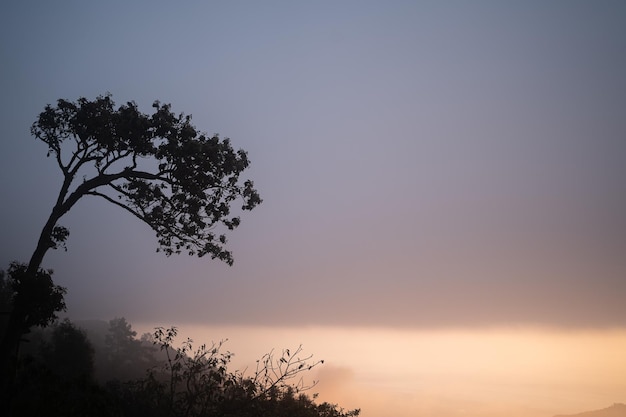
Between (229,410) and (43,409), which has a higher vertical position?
(43,409)

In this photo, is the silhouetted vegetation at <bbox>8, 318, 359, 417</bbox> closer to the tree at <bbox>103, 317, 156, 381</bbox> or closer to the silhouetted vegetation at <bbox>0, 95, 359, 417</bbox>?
the silhouetted vegetation at <bbox>0, 95, 359, 417</bbox>

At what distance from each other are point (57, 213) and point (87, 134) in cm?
497

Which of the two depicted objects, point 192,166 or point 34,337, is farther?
point 34,337

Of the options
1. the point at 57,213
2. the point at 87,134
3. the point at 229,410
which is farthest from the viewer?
the point at 87,134

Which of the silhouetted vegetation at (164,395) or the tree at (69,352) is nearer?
the silhouetted vegetation at (164,395)

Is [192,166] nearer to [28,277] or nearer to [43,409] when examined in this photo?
[28,277]

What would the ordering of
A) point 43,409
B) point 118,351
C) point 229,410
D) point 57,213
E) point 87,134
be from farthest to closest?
point 118,351
point 87,134
point 57,213
point 229,410
point 43,409

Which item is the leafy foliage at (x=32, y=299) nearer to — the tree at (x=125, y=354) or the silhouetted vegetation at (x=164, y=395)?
the silhouetted vegetation at (x=164, y=395)

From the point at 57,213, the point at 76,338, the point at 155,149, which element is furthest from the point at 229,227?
the point at 76,338

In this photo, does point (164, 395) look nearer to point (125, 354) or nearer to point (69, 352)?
point (69, 352)

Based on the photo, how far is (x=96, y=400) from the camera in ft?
34.7

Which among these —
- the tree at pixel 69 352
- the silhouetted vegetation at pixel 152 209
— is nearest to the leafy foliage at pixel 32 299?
the silhouetted vegetation at pixel 152 209

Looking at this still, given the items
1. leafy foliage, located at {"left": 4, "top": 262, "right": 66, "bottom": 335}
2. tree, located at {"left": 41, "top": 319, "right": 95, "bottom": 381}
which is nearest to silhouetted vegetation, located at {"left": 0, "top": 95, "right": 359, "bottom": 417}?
leafy foliage, located at {"left": 4, "top": 262, "right": 66, "bottom": 335}

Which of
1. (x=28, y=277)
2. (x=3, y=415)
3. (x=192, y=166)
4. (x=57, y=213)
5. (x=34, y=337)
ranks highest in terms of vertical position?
(x=192, y=166)
